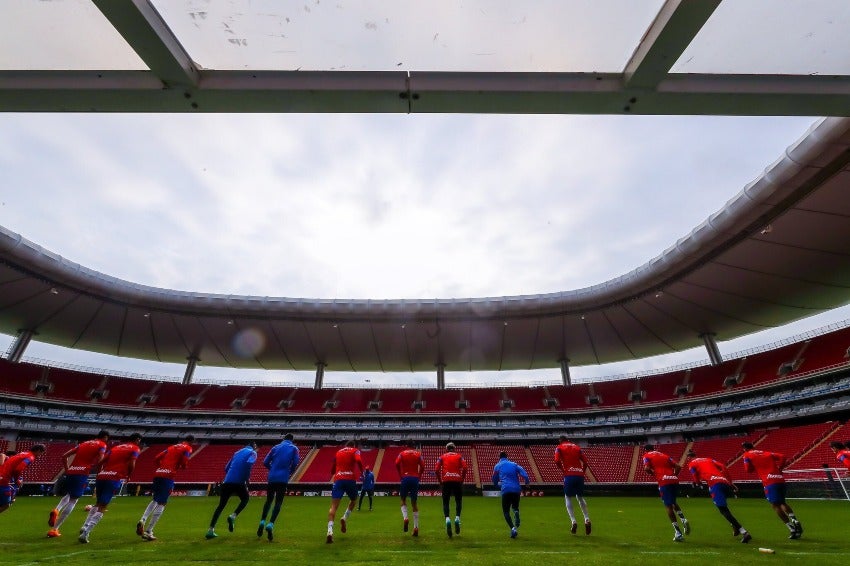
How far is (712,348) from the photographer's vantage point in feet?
115

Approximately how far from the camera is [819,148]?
15.7 m

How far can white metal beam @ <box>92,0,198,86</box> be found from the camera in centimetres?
274

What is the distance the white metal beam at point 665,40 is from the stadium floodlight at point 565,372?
138ft

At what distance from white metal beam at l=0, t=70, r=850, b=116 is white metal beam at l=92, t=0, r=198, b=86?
0.10m

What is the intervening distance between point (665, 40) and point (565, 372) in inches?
1690

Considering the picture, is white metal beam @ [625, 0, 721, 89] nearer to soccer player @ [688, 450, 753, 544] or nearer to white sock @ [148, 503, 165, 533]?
soccer player @ [688, 450, 753, 544]

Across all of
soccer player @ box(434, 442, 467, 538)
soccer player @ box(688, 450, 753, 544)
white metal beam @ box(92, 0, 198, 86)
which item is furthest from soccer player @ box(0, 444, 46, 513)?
soccer player @ box(688, 450, 753, 544)

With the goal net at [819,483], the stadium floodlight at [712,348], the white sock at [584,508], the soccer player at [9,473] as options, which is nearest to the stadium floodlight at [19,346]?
the soccer player at [9,473]

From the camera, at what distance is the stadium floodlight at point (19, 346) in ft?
117

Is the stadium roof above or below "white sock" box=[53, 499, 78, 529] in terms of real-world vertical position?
above

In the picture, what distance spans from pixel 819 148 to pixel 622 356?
28.7 meters

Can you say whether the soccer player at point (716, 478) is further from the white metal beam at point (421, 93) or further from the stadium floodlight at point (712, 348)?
the stadium floodlight at point (712, 348)

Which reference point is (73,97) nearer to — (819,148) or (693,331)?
(819,148)

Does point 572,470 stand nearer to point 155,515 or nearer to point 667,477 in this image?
point 667,477
